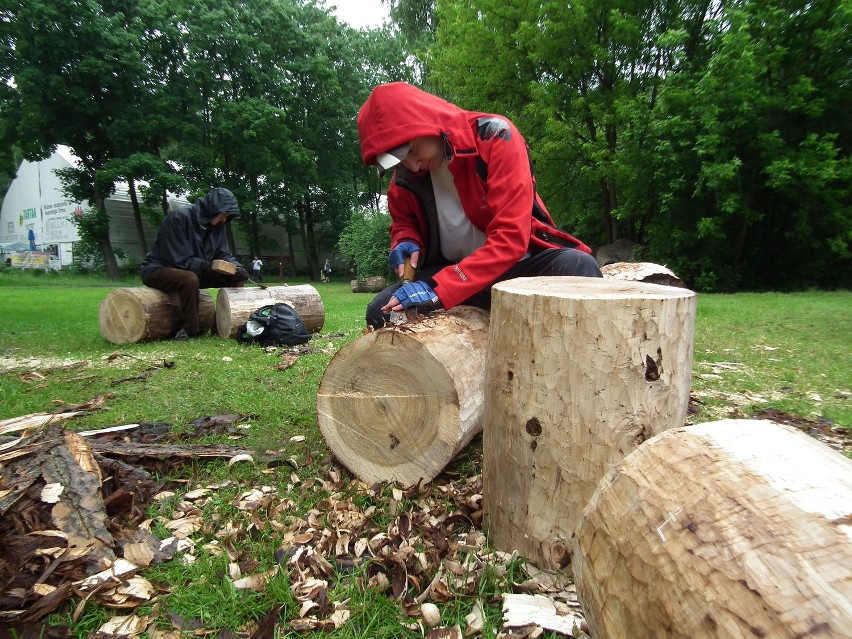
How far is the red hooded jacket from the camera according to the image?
257 centimetres

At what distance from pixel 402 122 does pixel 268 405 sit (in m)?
2.18

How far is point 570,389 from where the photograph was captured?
→ 175cm

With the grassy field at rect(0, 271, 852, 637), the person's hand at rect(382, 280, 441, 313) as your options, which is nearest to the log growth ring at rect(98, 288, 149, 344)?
the grassy field at rect(0, 271, 852, 637)

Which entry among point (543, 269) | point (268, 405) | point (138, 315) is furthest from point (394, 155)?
point (138, 315)

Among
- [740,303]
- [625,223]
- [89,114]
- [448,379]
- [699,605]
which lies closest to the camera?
[699,605]

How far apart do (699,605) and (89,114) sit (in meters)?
27.3

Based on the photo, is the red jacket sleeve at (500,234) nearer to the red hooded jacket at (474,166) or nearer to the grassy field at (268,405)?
the red hooded jacket at (474,166)

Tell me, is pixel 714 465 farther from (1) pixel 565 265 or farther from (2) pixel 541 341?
(1) pixel 565 265

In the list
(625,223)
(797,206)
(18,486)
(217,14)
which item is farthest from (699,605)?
(217,14)

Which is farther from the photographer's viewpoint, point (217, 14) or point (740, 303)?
point (217, 14)

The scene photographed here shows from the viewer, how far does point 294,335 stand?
6.14 m

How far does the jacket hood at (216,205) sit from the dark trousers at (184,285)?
736 mm

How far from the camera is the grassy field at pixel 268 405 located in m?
1.70

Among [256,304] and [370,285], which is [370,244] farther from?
[256,304]
